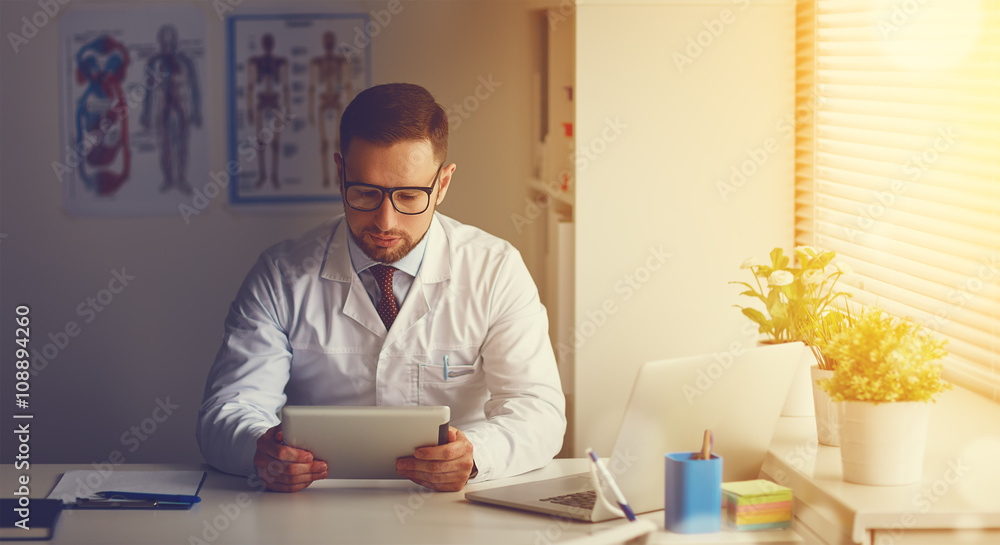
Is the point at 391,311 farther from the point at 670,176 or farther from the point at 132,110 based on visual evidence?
the point at 132,110

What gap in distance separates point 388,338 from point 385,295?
0.36 ft

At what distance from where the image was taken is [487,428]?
1911 mm

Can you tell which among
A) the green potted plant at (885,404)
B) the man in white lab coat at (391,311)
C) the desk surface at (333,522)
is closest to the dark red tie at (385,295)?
the man in white lab coat at (391,311)

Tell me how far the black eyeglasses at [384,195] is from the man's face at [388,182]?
1 centimetres

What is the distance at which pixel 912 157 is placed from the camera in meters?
2.18

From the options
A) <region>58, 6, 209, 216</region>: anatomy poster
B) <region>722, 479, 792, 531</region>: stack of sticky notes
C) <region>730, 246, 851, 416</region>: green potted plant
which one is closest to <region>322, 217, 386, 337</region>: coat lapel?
<region>730, 246, 851, 416</region>: green potted plant

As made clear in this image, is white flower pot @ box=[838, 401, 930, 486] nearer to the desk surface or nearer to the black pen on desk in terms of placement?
the desk surface

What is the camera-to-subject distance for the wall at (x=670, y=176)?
2.68 metres

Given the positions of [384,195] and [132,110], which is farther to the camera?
[132,110]

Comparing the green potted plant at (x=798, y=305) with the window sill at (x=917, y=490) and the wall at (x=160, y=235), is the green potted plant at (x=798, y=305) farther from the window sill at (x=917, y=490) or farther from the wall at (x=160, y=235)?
the wall at (x=160, y=235)

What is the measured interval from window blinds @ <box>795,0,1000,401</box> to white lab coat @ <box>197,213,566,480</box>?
0.86 m

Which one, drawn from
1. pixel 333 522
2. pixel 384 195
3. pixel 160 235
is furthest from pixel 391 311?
pixel 160 235

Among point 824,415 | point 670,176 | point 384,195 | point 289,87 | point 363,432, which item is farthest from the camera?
point 289,87

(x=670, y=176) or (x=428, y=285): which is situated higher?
(x=670, y=176)
